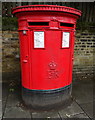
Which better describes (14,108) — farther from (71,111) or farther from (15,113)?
(71,111)

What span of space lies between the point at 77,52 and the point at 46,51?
7.10 ft

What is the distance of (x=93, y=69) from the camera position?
15.0 feet

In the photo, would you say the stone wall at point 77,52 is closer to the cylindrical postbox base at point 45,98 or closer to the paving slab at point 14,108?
the paving slab at point 14,108

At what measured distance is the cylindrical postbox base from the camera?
2.59 meters

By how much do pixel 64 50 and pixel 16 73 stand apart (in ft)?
6.92

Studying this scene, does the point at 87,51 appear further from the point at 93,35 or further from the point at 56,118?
the point at 56,118

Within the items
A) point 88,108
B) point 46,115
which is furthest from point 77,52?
point 46,115

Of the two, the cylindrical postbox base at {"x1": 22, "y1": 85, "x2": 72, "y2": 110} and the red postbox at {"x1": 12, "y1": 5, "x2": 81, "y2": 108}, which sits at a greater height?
the red postbox at {"x1": 12, "y1": 5, "x2": 81, "y2": 108}

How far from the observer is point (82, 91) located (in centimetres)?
353

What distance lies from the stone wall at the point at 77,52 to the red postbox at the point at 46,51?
1.39 m

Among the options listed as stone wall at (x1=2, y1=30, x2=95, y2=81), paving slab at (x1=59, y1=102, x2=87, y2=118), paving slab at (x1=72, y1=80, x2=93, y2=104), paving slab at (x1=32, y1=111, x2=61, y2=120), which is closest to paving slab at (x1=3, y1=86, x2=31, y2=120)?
paving slab at (x1=32, y1=111, x2=61, y2=120)

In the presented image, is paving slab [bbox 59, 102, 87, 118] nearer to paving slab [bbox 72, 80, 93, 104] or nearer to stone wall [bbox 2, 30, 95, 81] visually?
paving slab [bbox 72, 80, 93, 104]

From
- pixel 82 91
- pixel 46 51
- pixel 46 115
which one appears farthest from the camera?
pixel 82 91

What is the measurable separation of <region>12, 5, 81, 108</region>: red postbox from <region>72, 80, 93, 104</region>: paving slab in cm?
56
